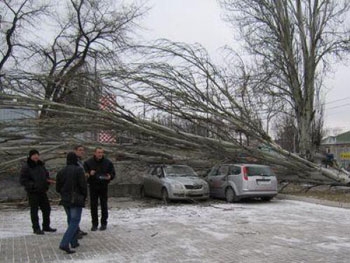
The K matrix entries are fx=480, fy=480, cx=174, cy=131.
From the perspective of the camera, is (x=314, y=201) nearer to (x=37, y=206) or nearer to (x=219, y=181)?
(x=219, y=181)

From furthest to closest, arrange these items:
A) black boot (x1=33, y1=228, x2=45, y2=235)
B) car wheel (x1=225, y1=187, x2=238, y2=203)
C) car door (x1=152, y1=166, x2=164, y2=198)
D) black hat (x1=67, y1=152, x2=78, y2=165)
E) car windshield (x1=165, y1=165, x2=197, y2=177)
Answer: car windshield (x1=165, y1=165, x2=197, y2=177)
car door (x1=152, y1=166, x2=164, y2=198)
car wheel (x1=225, y1=187, x2=238, y2=203)
black boot (x1=33, y1=228, x2=45, y2=235)
black hat (x1=67, y1=152, x2=78, y2=165)

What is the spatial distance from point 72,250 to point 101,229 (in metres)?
2.18

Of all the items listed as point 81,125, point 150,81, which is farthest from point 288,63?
point 81,125

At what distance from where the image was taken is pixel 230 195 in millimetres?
16562

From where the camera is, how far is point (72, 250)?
8.24 meters

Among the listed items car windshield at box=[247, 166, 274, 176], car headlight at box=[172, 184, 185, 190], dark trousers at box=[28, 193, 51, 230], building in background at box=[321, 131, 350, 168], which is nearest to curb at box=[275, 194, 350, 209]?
car windshield at box=[247, 166, 274, 176]

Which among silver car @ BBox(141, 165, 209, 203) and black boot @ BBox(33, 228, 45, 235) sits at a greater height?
silver car @ BBox(141, 165, 209, 203)

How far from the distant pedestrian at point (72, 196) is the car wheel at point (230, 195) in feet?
28.3

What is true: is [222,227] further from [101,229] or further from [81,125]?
[81,125]

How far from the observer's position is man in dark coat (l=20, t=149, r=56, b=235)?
997cm

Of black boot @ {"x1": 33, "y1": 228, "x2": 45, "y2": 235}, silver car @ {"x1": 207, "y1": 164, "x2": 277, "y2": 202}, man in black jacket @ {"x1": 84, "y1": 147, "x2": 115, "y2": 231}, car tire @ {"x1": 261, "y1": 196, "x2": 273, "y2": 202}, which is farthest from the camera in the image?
car tire @ {"x1": 261, "y1": 196, "x2": 273, "y2": 202}

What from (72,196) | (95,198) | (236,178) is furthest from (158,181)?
(72,196)

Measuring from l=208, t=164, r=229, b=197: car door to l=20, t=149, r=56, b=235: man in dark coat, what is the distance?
803cm

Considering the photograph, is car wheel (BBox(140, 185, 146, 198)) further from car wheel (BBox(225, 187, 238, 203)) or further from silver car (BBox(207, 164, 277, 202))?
car wheel (BBox(225, 187, 238, 203))
